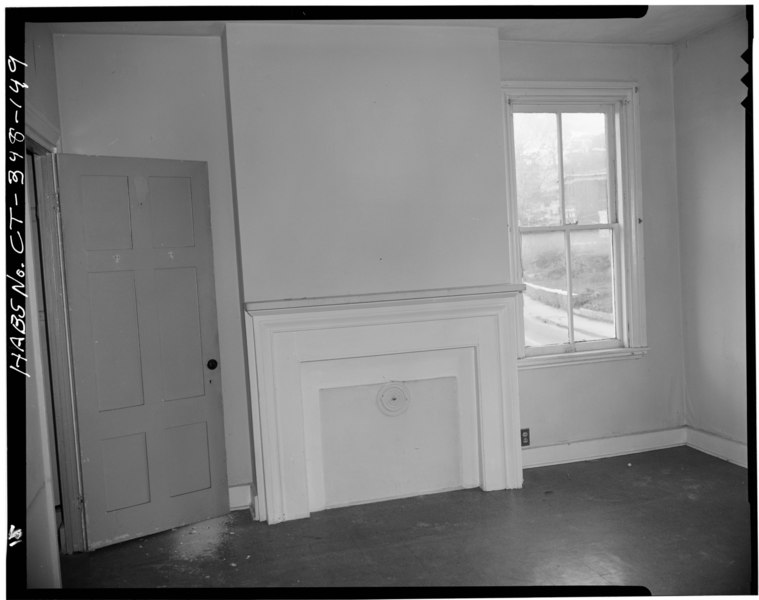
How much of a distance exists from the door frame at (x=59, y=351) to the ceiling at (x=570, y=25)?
0.72m

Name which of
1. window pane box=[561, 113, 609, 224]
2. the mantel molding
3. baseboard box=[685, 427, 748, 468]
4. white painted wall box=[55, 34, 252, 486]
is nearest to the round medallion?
the mantel molding

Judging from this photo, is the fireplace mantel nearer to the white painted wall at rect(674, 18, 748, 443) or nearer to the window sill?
the window sill

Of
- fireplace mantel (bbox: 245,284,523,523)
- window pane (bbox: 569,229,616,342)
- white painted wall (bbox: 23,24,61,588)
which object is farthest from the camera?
window pane (bbox: 569,229,616,342)

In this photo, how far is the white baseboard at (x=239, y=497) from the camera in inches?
153

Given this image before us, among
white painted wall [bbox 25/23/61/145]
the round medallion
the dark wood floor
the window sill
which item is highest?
white painted wall [bbox 25/23/61/145]

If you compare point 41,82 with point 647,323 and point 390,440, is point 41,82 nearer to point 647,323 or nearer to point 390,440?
point 390,440

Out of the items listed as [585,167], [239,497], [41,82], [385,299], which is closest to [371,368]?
[385,299]

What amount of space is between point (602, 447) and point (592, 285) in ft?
3.33

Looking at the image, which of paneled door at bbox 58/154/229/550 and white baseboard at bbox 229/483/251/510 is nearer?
paneled door at bbox 58/154/229/550

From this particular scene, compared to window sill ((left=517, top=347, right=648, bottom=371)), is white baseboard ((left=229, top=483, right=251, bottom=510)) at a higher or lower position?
lower

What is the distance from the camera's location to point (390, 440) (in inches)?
152

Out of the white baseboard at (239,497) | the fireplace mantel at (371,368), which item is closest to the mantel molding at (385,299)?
the fireplace mantel at (371,368)

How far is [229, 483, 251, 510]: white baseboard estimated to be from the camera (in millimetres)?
3883

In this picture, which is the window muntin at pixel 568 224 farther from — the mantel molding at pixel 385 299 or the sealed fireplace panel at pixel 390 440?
the sealed fireplace panel at pixel 390 440
